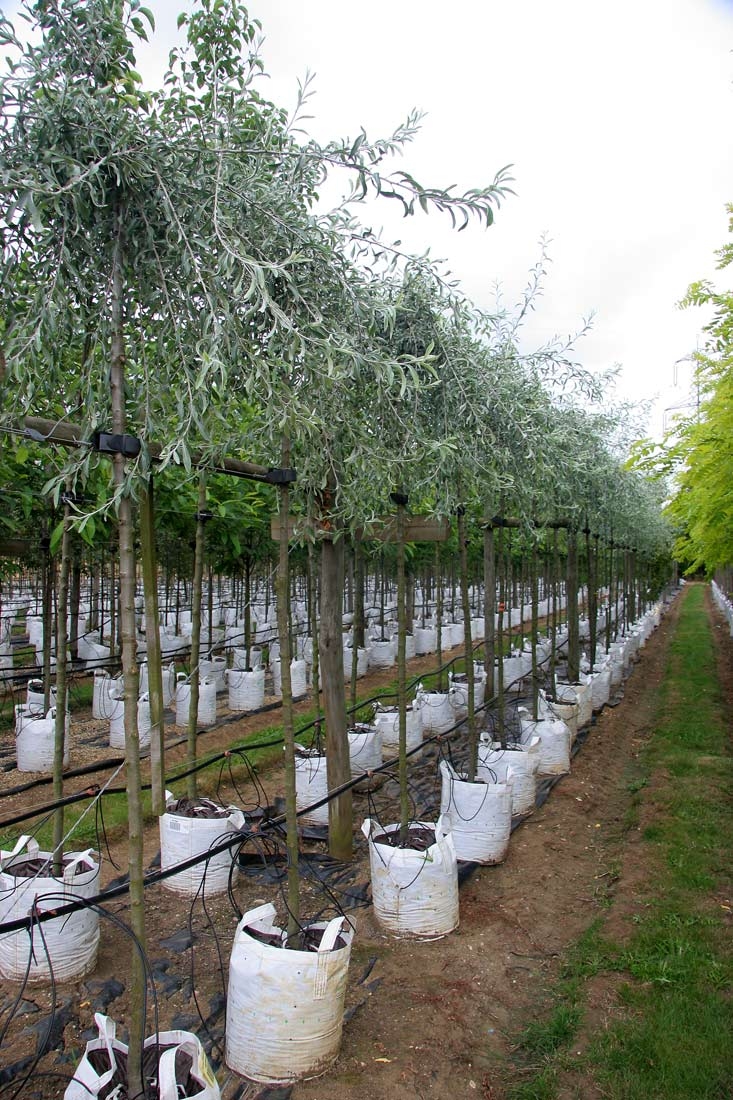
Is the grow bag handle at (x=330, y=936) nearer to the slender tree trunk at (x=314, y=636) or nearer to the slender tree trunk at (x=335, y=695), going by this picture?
the slender tree trunk at (x=335, y=695)

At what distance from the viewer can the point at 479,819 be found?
5.50 m

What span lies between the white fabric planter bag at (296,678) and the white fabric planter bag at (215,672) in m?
0.90

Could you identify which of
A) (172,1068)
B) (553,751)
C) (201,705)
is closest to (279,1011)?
(172,1068)

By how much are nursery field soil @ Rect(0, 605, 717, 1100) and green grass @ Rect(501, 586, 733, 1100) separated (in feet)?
0.46

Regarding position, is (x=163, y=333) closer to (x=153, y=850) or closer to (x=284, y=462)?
(x=284, y=462)

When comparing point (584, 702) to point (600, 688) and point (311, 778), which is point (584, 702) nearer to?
point (600, 688)

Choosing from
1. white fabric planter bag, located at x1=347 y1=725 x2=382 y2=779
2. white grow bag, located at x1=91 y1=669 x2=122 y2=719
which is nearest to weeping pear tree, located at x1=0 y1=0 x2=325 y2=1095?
white fabric planter bag, located at x1=347 y1=725 x2=382 y2=779

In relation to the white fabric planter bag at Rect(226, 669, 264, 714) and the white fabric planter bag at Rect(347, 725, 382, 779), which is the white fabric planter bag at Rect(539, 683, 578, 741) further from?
the white fabric planter bag at Rect(226, 669, 264, 714)

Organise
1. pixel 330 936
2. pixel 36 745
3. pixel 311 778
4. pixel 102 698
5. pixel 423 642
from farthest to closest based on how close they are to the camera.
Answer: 1. pixel 423 642
2. pixel 102 698
3. pixel 36 745
4. pixel 311 778
5. pixel 330 936

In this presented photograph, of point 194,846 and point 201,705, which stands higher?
point 194,846

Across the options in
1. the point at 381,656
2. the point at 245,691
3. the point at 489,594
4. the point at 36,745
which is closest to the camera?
the point at 36,745

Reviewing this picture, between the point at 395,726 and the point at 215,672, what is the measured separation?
4159 mm

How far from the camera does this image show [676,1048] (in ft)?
10.8

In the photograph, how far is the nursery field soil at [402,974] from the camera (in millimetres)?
3197
